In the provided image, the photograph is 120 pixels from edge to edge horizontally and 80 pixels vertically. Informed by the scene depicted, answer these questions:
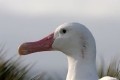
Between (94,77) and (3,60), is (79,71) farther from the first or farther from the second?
(3,60)

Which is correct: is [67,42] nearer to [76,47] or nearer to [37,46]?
[76,47]

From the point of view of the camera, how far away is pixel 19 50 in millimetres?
5855

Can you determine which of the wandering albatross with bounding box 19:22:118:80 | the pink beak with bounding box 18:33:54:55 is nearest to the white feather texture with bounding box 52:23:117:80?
the wandering albatross with bounding box 19:22:118:80

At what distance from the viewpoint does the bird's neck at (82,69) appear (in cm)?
550

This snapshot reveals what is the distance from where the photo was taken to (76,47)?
18.4 feet

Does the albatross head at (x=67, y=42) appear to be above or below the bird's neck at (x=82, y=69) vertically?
above

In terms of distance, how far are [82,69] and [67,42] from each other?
1.18ft

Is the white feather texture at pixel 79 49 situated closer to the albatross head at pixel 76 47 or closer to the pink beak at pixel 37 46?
the albatross head at pixel 76 47

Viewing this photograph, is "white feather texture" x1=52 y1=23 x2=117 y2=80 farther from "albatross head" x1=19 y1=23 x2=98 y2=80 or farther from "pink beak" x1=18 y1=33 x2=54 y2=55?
"pink beak" x1=18 y1=33 x2=54 y2=55

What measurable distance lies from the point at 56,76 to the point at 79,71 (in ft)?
14.1

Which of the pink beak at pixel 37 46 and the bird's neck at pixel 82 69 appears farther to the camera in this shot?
the pink beak at pixel 37 46

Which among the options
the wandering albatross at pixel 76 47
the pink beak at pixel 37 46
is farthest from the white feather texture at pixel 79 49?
the pink beak at pixel 37 46

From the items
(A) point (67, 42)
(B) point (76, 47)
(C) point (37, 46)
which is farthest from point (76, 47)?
(C) point (37, 46)

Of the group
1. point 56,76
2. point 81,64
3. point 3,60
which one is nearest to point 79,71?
point 81,64
